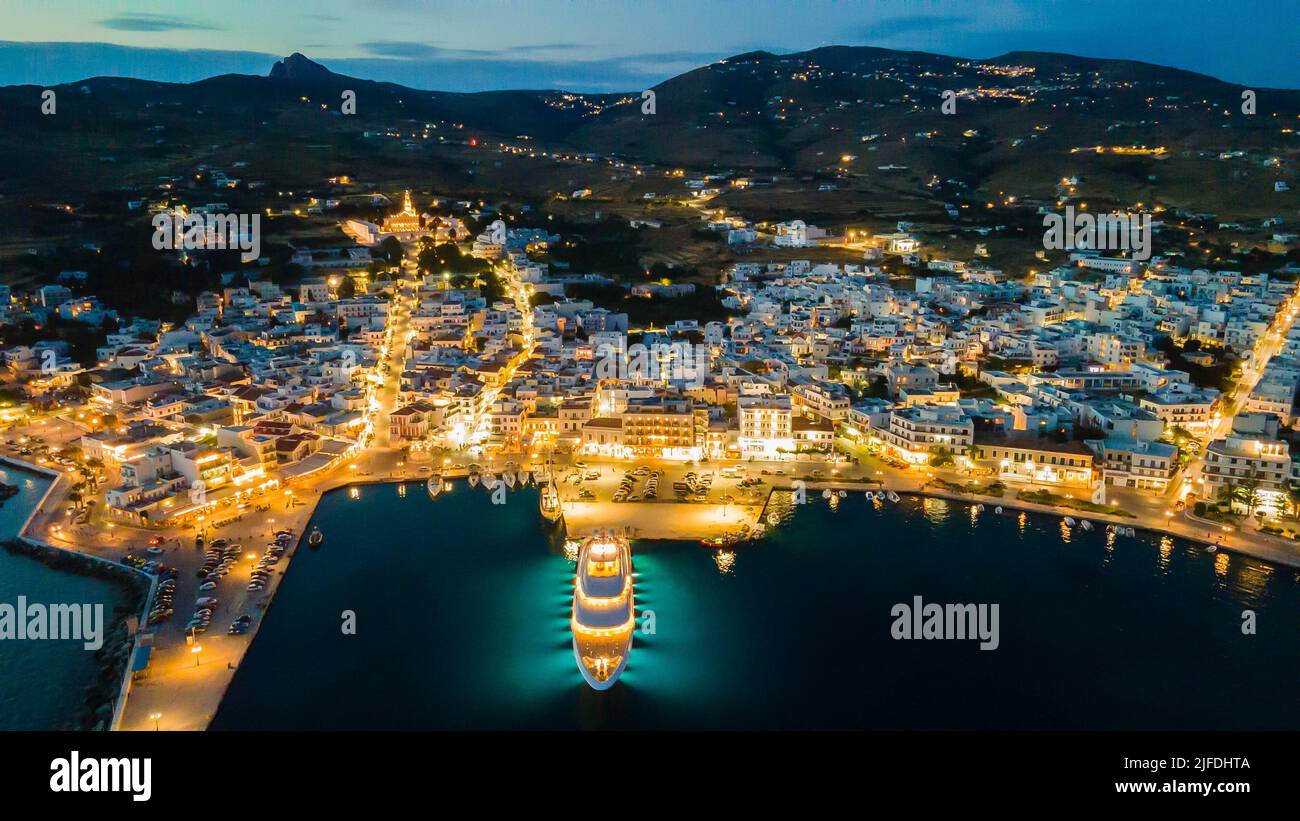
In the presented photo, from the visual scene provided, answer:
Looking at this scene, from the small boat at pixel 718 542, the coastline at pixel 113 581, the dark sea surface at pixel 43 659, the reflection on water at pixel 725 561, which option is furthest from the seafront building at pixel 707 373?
the reflection on water at pixel 725 561

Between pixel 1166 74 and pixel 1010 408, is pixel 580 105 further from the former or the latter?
pixel 1010 408

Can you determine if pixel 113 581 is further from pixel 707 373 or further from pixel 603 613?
pixel 707 373

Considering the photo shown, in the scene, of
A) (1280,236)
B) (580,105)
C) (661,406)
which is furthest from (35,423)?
(580,105)

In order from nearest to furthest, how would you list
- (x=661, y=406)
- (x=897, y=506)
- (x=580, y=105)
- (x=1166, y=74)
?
(x=897, y=506) → (x=661, y=406) → (x=1166, y=74) → (x=580, y=105)

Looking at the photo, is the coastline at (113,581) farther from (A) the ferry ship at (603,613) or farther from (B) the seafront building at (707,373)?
(A) the ferry ship at (603,613)

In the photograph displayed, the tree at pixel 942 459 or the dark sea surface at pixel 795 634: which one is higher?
the tree at pixel 942 459

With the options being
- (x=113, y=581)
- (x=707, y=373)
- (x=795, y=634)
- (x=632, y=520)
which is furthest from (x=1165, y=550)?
(x=113, y=581)
